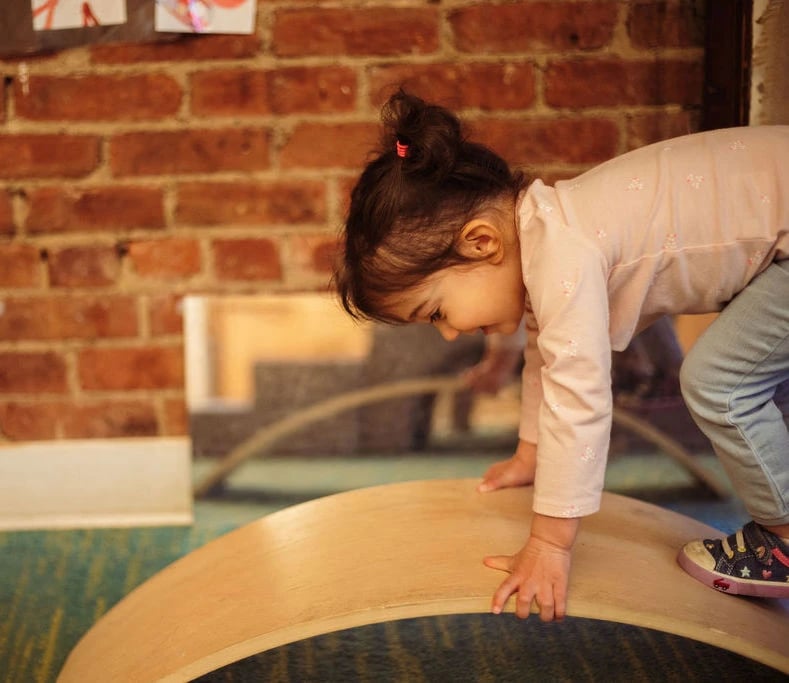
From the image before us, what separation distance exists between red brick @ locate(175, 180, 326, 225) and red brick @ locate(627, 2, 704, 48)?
24.0 inches

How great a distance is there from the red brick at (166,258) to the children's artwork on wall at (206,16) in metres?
0.37

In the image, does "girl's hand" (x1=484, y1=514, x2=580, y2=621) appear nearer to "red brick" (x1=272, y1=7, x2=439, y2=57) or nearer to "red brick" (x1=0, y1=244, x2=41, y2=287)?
"red brick" (x1=272, y1=7, x2=439, y2=57)

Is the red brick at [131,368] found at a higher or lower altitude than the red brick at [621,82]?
lower

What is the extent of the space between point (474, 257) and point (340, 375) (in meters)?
0.76

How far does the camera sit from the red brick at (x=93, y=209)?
5.44ft

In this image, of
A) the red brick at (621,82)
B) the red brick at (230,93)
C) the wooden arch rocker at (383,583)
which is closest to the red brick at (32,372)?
the red brick at (230,93)

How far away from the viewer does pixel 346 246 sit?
43.7 inches

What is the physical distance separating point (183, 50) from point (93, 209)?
321mm

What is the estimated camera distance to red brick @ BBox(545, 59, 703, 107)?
1.61m

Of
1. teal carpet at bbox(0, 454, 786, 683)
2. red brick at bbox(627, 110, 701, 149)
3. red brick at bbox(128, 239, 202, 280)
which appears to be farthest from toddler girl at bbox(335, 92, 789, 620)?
red brick at bbox(128, 239, 202, 280)

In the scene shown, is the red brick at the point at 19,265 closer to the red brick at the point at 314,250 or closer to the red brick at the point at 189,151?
the red brick at the point at 189,151

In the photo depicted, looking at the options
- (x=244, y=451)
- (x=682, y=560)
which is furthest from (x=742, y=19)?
(x=244, y=451)

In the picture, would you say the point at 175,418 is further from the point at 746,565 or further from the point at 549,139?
the point at 746,565

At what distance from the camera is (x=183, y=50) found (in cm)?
161
